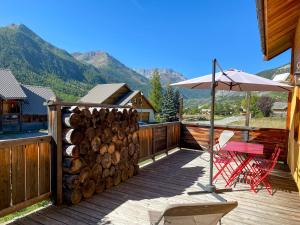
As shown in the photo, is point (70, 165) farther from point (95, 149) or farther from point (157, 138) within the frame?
point (157, 138)

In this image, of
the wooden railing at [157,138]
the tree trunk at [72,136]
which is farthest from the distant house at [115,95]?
the tree trunk at [72,136]

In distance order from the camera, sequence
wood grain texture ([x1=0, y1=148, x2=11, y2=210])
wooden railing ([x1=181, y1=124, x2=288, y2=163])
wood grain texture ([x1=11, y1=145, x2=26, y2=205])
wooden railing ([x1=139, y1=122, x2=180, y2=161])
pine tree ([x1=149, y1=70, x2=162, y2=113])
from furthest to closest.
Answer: pine tree ([x1=149, y1=70, x2=162, y2=113]) → wooden railing ([x1=181, y1=124, x2=288, y2=163]) → wooden railing ([x1=139, y1=122, x2=180, y2=161]) → wood grain texture ([x1=11, y1=145, x2=26, y2=205]) → wood grain texture ([x1=0, y1=148, x2=11, y2=210])

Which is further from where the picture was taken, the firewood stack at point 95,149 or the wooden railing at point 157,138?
the wooden railing at point 157,138

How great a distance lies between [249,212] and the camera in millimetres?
3807

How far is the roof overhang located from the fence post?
3.38m

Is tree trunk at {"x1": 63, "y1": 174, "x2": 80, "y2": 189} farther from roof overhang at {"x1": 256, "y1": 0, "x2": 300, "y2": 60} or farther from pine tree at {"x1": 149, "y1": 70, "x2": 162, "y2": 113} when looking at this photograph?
pine tree at {"x1": 149, "y1": 70, "x2": 162, "y2": 113}

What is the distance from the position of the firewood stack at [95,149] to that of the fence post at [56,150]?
0.26 feet

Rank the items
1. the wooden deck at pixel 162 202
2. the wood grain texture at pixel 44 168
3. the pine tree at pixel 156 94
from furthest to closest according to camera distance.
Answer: the pine tree at pixel 156 94 → the wood grain texture at pixel 44 168 → the wooden deck at pixel 162 202

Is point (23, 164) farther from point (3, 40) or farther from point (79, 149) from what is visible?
point (3, 40)

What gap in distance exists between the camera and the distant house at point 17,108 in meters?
22.9

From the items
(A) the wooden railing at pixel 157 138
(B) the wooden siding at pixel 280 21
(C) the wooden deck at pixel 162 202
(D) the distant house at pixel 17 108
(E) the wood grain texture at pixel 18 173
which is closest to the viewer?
(E) the wood grain texture at pixel 18 173

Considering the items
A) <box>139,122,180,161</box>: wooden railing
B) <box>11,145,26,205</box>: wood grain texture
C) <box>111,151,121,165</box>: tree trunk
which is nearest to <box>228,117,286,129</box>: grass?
<box>139,122,180,161</box>: wooden railing

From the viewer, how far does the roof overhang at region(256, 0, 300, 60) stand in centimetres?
394

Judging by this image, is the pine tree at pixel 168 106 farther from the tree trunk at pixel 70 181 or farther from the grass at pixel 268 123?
the tree trunk at pixel 70 181
